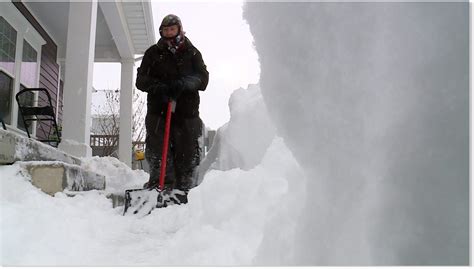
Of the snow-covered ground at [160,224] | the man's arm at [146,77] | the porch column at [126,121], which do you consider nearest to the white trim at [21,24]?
the porch column at [126,121]

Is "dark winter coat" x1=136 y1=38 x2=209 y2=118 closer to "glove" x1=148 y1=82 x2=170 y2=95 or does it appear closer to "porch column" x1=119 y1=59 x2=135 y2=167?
"glove" x1=148 y1=82 x2=170 y2=95

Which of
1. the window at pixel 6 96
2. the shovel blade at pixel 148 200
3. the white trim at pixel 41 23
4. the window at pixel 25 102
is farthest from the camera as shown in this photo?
the white trim at pixel 41 23

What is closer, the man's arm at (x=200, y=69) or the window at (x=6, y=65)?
the man's arm at (x=200, y=69)

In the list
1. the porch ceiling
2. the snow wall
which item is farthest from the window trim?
the snow wall

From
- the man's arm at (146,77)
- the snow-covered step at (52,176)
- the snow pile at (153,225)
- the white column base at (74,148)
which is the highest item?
the man's arm at (146,77)

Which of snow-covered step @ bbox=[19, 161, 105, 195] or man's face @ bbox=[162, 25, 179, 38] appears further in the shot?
man's face @ bbox=[162, 25, 179, 38]

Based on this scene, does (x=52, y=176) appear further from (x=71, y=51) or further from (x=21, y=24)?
(x=21, y=24)

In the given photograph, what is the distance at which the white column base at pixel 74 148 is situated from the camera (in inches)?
215

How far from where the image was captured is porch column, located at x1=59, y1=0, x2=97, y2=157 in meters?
5.59

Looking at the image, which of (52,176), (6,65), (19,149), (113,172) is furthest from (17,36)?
(52,176)

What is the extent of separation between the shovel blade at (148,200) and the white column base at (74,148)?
8.99 ft

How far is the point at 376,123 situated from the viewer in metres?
1.07

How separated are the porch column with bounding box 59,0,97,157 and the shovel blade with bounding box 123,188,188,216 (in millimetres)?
2772

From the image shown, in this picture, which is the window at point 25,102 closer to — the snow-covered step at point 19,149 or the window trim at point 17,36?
the window trim at point 17,36
